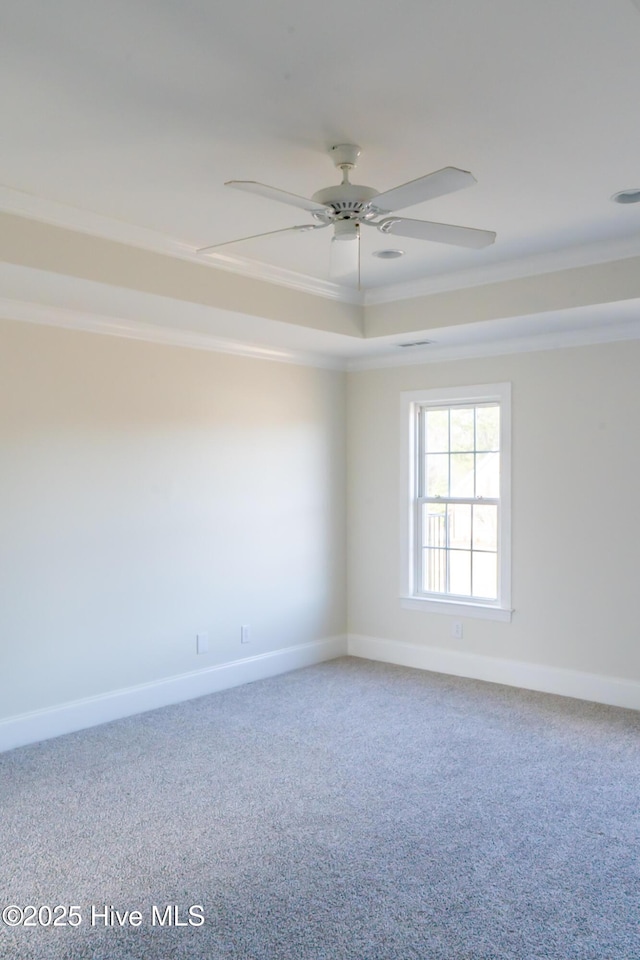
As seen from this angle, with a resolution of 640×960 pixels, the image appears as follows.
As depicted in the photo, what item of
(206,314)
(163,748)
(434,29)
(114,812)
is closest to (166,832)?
(114,812)

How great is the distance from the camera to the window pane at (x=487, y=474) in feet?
17.7

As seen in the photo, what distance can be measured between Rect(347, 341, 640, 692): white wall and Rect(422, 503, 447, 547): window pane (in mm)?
560

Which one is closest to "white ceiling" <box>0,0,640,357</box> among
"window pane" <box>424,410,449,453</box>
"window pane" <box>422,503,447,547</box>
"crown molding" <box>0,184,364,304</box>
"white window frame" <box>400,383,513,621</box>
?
"crown molding" <box>0,184,364,304</box>

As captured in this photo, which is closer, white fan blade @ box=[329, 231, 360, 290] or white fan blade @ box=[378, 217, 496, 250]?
white fan blade @ box=[378, 217, 496, 250]

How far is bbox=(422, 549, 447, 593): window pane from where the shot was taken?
5715 millimetres

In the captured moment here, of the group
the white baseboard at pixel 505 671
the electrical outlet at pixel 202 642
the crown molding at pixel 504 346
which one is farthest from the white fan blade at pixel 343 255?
the white baseboard at pixel 505 671

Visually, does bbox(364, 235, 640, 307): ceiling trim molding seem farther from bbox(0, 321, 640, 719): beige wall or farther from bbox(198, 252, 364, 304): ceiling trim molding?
bbox(0, 321, 640, 719): beige wall

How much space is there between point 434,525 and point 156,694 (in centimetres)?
237

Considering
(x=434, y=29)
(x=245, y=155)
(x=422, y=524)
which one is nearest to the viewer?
(x=434, y=29)

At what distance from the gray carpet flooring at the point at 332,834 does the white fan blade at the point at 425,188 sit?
2.44 meters

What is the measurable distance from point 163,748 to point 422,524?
8.67 ft

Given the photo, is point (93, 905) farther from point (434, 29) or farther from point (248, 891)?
point (434, 29)

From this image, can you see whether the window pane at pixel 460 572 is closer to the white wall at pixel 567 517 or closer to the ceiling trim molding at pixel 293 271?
the white wall at pixel 567 517

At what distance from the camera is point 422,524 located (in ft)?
19.2
